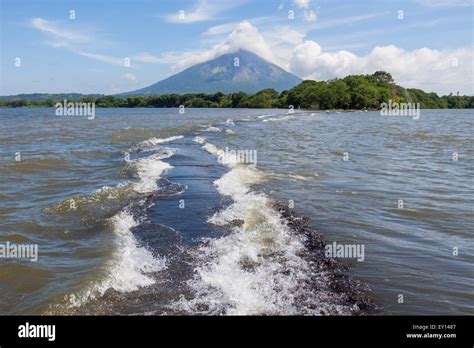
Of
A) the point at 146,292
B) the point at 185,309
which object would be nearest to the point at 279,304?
the point at 185,309

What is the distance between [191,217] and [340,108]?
160726 millimetres

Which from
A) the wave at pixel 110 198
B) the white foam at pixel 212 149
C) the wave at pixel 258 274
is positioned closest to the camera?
the wave at pixel 258 274

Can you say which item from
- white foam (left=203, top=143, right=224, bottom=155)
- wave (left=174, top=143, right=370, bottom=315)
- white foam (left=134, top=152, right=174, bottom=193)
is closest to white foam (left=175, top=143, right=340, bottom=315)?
wave (left=174, top=143, right=370, bottom=315)

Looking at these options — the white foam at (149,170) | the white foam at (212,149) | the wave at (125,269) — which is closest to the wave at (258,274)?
the wave at (125,269)

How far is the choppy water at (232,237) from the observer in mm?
7082

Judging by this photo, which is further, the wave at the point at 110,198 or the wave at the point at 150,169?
the wave at the point at 150,169

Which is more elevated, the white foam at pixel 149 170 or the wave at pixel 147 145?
the wave at pixel 147 145

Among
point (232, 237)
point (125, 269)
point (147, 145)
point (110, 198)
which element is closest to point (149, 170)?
point (110, 198)

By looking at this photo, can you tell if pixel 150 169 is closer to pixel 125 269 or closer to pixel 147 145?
pixel 147 145

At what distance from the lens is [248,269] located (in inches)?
324

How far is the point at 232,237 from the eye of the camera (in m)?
10.2

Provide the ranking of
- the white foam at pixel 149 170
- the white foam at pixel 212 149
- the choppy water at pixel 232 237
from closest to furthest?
the choppy water at pixel 232 237 → the white foam at pixel 149 170 → the white foam at pixel 212 149

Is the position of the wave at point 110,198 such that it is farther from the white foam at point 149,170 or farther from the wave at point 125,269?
the wave at point 125,269
